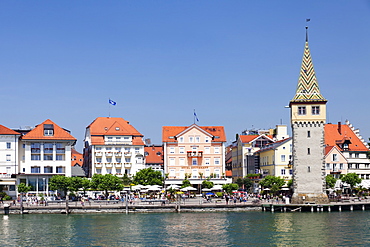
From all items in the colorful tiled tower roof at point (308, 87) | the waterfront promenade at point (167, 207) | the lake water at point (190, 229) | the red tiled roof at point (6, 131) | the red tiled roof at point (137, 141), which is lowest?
the lake water at point (190, 229)

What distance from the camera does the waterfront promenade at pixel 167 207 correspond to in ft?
286

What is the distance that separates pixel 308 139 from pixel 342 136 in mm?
36635

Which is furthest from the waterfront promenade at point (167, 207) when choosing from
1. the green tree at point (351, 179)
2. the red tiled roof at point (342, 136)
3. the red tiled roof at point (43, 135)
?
the red tiled roof at point (342, 136)

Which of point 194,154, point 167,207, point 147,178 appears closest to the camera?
point 167,207

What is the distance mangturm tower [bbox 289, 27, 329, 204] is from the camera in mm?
89312

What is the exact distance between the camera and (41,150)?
114 meters

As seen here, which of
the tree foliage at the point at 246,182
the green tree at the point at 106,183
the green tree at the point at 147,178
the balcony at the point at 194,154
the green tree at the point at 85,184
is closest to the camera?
Answer: the green tree at the point at 85,184

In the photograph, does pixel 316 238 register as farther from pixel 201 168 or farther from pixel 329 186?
pixel 201 168

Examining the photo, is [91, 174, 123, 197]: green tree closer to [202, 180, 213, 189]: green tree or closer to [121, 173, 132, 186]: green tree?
[121, 173, 132, 186]: green tree

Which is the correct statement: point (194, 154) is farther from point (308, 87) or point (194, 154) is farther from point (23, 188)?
point (308, 87)

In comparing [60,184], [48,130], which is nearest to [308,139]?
[60,184]

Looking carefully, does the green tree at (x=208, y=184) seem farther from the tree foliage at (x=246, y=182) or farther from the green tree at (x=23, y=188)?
the green tree at (x=23, y=188)

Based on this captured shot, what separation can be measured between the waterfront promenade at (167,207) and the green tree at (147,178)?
22.2 metres

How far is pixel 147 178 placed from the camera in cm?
11406
